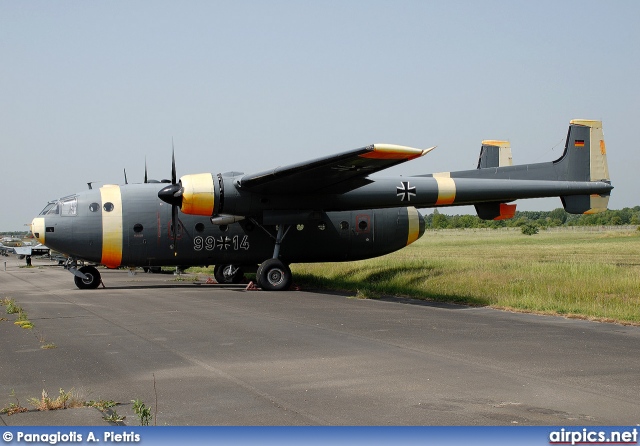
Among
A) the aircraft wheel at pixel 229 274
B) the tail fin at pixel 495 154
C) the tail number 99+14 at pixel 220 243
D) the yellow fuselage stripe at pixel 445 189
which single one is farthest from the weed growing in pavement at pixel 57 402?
the tail fin at pixel 495 154

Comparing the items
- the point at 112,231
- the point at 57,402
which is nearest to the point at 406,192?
the point at 112,231

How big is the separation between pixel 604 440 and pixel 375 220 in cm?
1981

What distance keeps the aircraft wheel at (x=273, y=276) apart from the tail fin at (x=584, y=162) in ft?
33.6

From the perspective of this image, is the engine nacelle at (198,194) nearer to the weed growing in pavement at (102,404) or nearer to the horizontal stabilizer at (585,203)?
the horizontal stabilizer at (585,203)

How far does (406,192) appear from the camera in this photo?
22453 millimetres

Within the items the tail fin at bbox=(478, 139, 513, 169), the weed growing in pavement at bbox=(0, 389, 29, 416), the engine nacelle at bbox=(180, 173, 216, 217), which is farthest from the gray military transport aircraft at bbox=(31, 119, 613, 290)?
the weed growing in pavement at bbox=(0, 389, 29, 416)

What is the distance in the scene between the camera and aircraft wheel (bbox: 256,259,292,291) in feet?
74.0

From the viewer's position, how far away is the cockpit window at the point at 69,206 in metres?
23.2

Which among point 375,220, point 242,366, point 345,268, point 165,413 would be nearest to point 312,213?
point 375,220

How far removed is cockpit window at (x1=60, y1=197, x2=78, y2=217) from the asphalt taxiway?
7.75 metres

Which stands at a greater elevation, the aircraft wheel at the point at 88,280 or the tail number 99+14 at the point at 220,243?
the tail number 99+14 at the point at 220,243

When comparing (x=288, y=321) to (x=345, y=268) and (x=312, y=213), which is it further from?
(x=345, y=268)

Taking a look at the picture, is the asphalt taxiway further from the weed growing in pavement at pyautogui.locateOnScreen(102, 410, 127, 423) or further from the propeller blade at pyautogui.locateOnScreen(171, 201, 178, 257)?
the propeller blade at pyautogui.locateOnScreen(171, 201, 178, 257)

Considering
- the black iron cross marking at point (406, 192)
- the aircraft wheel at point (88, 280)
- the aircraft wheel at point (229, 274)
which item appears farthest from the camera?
the aircraft wheel at point (229, 274)
